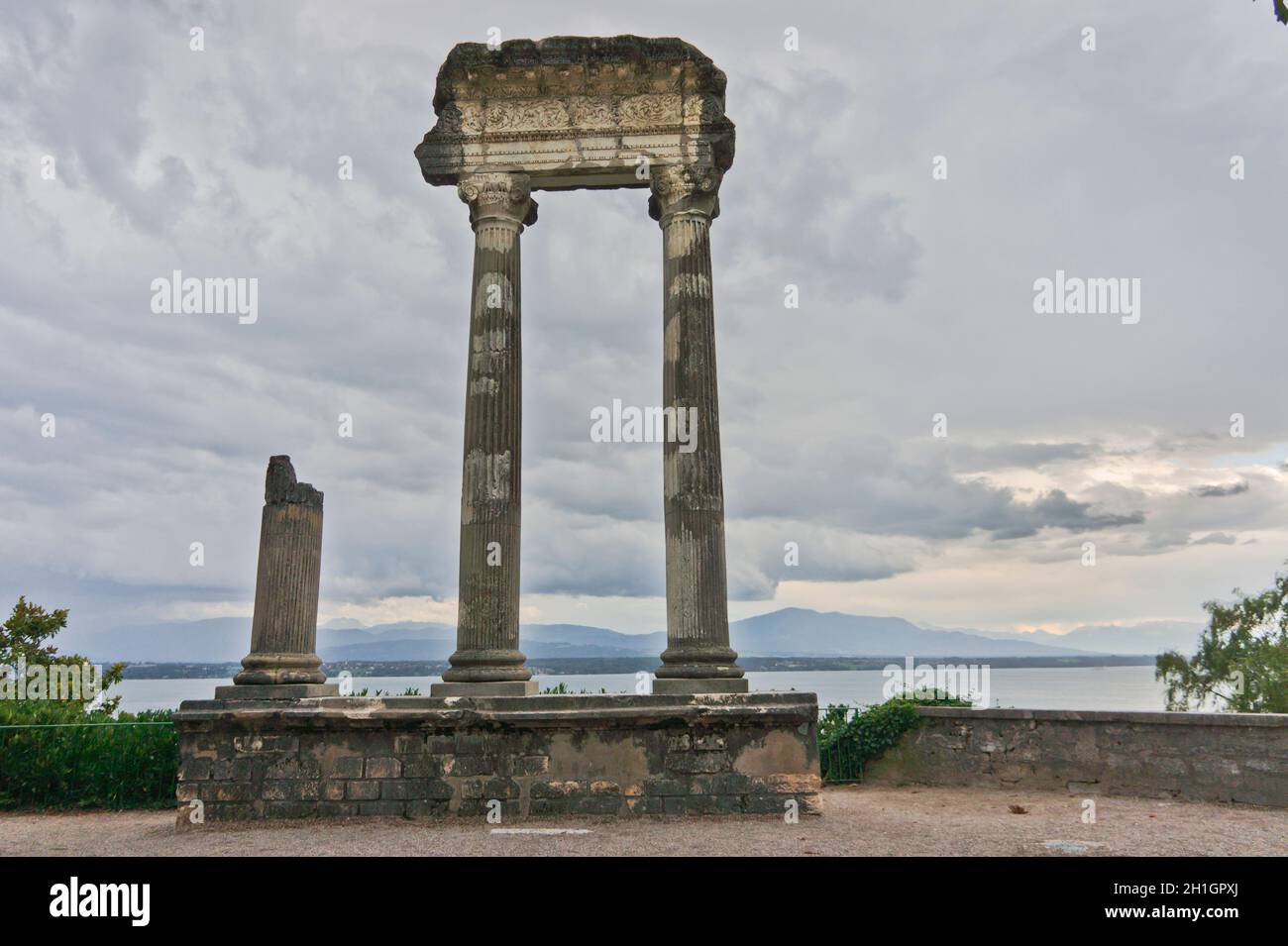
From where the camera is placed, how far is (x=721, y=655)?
11.5 meters

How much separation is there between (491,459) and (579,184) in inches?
173

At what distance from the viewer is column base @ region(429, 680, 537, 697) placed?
11203 millimetres

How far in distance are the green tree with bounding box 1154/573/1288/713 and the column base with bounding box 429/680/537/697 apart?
2925cm

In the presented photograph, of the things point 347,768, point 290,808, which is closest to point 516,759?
point 347,768

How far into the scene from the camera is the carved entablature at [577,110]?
41.4 feet

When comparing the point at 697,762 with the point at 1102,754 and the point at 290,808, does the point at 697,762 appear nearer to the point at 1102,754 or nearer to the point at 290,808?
the point at 290,808

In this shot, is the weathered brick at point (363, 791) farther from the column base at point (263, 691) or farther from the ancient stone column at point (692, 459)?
the ancient stone column at point (692, 459)

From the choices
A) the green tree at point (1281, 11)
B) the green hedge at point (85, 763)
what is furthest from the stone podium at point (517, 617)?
the green tree at point (1281, 11)

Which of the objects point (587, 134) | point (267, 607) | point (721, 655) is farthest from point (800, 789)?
point (587, 134)

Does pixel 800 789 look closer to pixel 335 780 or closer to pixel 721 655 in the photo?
pixel 721 655

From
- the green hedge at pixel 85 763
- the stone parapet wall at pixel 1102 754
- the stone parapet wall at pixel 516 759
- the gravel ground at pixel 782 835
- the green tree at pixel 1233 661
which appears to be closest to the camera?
the gravel ground at pixel 782 835

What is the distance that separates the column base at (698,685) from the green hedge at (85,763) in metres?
7.97

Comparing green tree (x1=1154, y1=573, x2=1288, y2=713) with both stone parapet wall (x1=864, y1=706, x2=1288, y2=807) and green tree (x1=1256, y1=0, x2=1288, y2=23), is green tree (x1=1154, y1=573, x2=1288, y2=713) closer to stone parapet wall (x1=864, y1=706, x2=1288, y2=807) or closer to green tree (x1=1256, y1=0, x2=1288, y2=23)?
stone parapet wall (x1=864, y1=706, x2=1288, y2=807)

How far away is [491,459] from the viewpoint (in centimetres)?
1205
